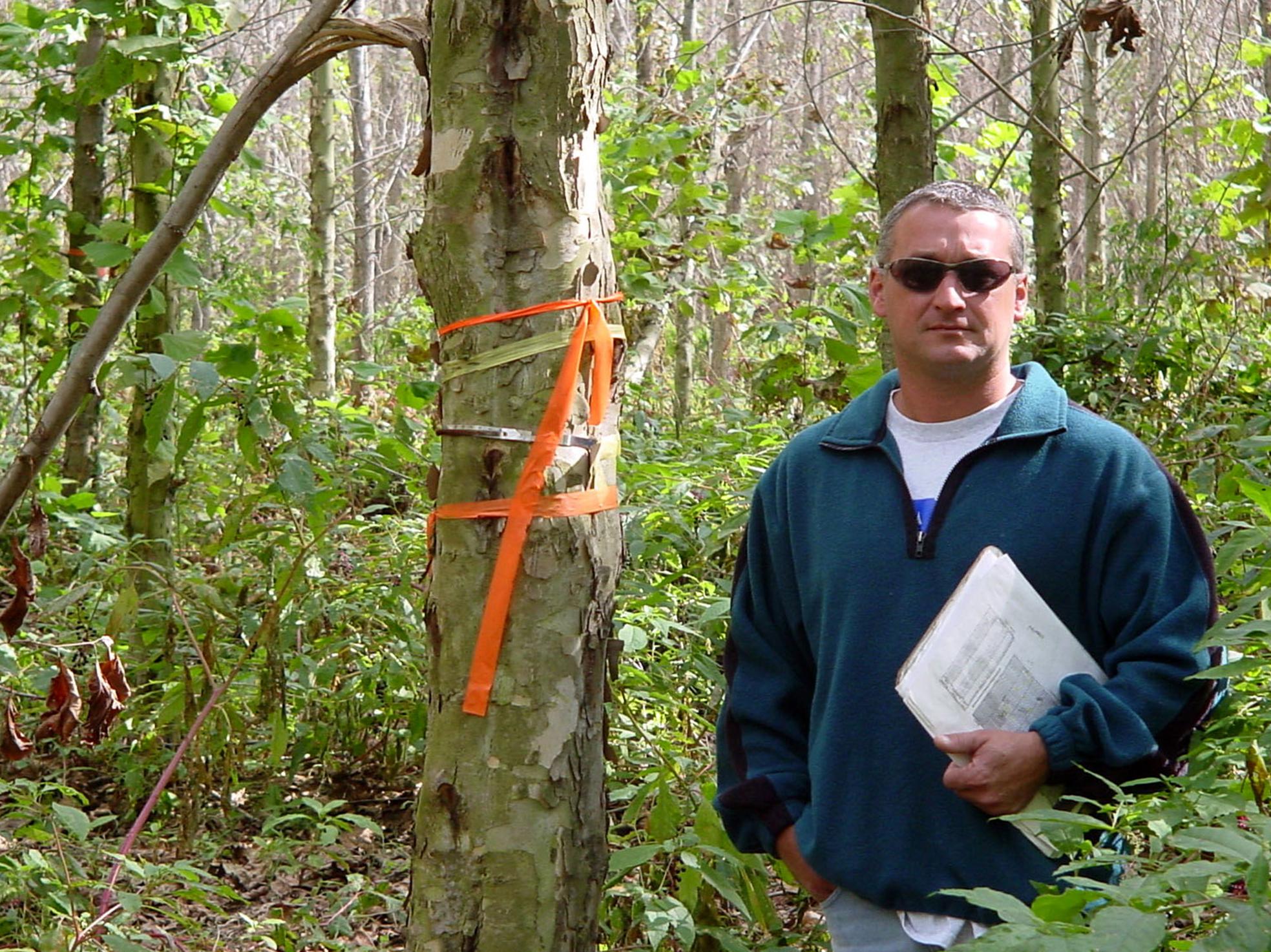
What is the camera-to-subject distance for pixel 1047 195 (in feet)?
23.7

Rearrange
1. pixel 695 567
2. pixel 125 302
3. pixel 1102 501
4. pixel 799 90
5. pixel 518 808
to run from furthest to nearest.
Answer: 1. pixel 799 90
2. pixel 695 567
3. pixel 125 302
4. pixel 518 808
5. pixel 1102 501

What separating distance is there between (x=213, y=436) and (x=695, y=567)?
12.2 ft

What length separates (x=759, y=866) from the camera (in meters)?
2.94

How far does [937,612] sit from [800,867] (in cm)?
55

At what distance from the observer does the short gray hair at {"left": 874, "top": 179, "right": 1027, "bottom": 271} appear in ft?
8.09

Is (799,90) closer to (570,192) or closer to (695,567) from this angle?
(695,567)

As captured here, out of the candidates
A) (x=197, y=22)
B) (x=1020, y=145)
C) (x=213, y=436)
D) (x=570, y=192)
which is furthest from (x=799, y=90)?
(x=570, y=192)

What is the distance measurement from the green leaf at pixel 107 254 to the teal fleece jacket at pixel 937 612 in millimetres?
2783

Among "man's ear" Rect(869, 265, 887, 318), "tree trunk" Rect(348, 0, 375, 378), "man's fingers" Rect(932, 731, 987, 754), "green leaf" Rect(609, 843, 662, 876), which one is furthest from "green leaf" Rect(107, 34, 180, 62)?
"tree trunk" Rect(348, 0, 375, 378)

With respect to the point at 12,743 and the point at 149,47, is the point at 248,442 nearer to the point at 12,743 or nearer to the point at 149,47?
the point at 12,743

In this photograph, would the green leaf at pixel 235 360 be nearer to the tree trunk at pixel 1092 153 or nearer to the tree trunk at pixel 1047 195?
the tree trunk at pixel 1047 195

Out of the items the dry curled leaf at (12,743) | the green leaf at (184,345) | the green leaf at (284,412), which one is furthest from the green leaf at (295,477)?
the dry curled leaf at (12,743)

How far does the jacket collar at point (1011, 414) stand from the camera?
7.54ft

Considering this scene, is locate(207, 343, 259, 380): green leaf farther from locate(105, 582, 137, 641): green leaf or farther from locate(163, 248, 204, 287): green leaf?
locate(105, 582, 137, 641): green leaf
